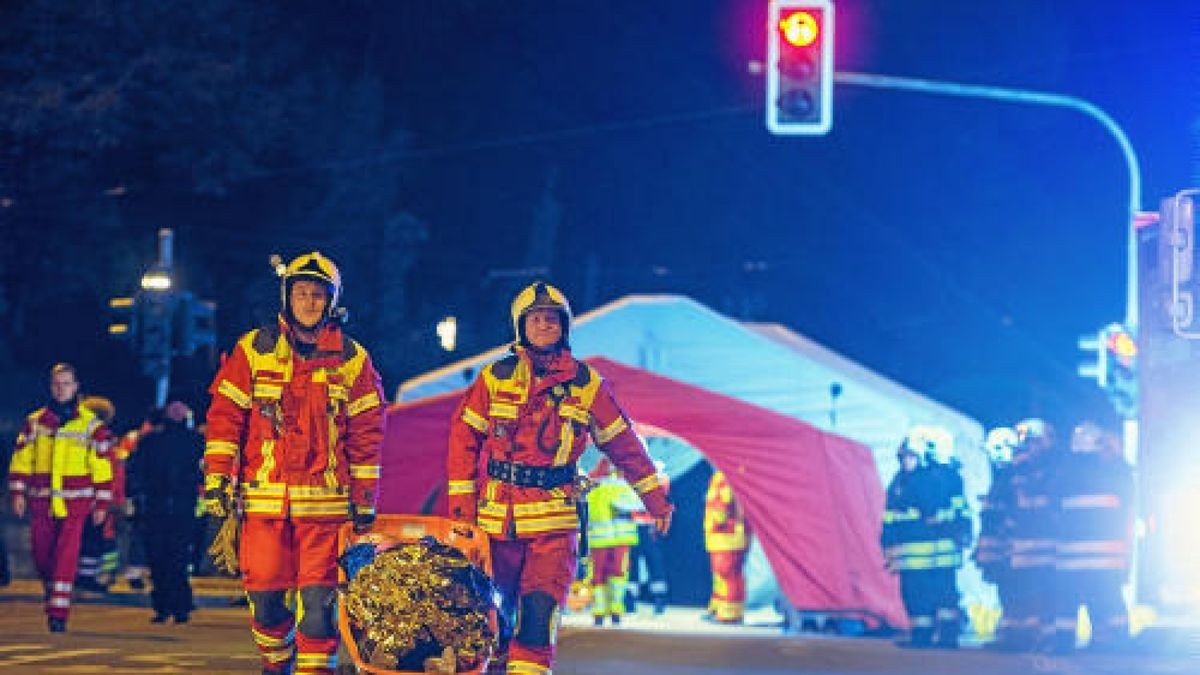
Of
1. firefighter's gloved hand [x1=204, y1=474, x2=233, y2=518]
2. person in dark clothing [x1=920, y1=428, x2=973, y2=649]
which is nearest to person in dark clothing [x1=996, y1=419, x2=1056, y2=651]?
person in dark clothing [x1=920, y1=428, x2=973, y2=649]

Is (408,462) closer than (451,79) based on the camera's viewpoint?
Yes

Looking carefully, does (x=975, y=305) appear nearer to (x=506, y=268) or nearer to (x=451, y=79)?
(x=506, y=268)

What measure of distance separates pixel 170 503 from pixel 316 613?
8606 mm

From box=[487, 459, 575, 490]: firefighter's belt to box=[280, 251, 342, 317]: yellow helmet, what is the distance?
3.76 feet

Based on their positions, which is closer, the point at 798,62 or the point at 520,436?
the point at 520,436

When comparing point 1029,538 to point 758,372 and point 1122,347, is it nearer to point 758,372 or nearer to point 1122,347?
point 758,372

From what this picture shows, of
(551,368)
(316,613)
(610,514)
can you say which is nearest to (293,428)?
(316,613)

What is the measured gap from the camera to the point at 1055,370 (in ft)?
240

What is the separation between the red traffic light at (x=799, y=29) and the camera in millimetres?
21188

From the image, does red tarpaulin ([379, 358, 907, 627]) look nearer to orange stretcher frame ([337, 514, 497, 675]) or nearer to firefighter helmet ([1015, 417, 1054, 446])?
firefighter helmet ([1015, 417, 1054, 446])

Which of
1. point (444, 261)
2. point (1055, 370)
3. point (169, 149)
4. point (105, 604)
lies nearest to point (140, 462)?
point (105, 604)

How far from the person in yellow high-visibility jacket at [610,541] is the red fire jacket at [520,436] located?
9.55 metres

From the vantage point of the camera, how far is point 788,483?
69.4 ft

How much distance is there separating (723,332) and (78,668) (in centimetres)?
1070
